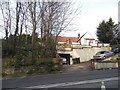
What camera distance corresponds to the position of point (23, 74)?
2330 centimetres

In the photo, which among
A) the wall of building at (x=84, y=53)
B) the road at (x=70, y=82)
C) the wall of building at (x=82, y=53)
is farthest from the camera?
the wall of building at (x=84, y=53)

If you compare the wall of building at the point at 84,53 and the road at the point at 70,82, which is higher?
the wall of building at the point at 84,53

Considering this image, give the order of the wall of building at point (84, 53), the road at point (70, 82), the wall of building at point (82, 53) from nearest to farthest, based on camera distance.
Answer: the road at point (70, 82)
the wall of building at point (82, 53)
the wall of building at point (84, 53)

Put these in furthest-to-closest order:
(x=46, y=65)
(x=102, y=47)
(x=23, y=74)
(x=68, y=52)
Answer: (x=102, y=47) < (x=68, y=52) < (x=46, y=65) < (x=23, y=74)

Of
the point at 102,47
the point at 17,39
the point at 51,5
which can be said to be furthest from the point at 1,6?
the point at 102,47

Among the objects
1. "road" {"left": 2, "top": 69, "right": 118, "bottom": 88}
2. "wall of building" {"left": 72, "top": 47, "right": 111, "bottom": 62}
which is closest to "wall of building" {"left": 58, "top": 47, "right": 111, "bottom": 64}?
"wall of building" {"left": 72, "top": 47, "right": 111, "bottom": 62}

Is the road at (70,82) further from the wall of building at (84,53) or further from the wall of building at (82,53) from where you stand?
the wall of building at (84,53)

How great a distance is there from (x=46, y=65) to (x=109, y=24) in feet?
109

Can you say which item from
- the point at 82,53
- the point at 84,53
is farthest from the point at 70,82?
the point at 84,53

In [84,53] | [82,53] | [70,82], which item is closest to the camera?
[70,82]

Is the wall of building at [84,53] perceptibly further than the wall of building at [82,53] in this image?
Yes

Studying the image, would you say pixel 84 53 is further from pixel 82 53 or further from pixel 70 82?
pixel 70 82

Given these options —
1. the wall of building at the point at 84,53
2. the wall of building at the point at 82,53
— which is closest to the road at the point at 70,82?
the wall of building at the point at 82,53

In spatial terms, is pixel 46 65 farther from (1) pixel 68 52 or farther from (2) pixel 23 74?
(1) pixel 68 52
